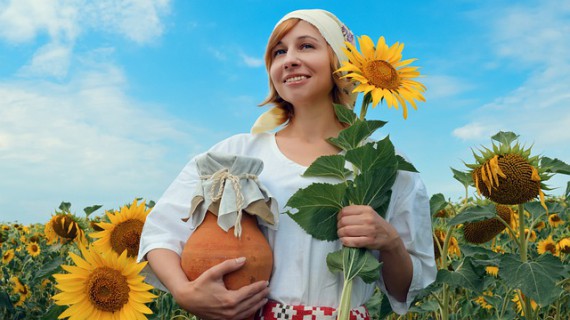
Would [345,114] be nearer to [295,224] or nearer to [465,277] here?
[295,224]

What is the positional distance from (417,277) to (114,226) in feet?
5.61

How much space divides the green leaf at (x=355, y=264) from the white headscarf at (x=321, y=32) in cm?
78

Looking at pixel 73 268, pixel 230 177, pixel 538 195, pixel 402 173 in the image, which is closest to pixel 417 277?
pixel 402 173

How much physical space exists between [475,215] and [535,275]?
35cm

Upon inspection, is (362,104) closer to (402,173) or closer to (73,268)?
(402,173)

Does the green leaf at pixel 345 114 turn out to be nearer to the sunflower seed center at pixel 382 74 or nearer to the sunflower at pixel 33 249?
the sunflower seed center at pixel 382 74

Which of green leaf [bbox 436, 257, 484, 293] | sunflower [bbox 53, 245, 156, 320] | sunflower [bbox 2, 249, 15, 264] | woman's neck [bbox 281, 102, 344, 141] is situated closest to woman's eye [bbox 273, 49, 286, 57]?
woman's neck [bbox 281, 102, 344, 141]

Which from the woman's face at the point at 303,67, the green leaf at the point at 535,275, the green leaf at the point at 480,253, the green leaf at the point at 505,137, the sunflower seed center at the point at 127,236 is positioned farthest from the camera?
the sunflower seed center at the point at 127,236

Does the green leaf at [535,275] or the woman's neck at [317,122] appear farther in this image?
the woman's neck at [317,122]

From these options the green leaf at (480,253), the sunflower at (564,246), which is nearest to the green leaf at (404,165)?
the green leaf at (480,253)

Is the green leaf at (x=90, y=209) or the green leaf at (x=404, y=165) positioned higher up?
the green leaf at (x=90, y=209)

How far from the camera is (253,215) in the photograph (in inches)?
90.6

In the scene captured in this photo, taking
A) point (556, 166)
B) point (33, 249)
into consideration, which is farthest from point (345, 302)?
point (33, 249)

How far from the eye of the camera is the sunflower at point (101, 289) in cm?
249
